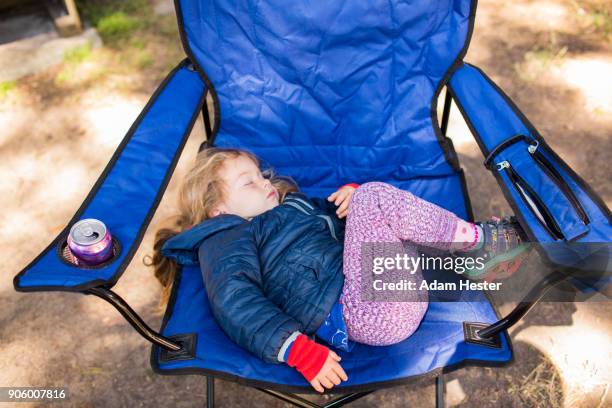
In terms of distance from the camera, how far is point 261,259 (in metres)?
1.63

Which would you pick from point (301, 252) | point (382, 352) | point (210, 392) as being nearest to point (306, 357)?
point (382, 352)

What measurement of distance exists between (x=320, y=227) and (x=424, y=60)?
2.04ft

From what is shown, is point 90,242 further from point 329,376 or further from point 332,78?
point 332,78

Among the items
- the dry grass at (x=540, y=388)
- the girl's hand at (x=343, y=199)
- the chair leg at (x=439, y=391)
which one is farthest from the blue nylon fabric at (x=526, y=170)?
the dry grass at (x=540, y=388)

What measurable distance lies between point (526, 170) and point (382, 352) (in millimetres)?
570

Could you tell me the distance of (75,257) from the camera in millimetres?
1353

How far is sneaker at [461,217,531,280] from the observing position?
1.63 metres

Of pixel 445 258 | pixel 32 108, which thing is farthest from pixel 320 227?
pixel 32 108

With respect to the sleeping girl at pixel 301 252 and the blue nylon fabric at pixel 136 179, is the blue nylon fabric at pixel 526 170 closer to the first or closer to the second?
the sleeping girl at pixel 301 252

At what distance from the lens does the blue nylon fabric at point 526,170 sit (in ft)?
4.43

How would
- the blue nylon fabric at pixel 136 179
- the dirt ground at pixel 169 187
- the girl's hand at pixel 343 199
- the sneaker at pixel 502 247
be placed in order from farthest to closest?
the dirt ground at pixel 169 187 < the girl's hand at pixel 343 199 < the sneaker at pixel 502 247 < the blue nylon fabric at pixel 136 179

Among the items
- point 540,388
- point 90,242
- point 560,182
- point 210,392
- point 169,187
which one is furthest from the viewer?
point 169,187

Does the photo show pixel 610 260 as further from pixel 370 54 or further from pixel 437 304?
pixel 370 54

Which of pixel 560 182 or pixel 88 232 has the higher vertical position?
pixel 88 232
